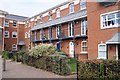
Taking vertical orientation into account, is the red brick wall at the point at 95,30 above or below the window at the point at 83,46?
above

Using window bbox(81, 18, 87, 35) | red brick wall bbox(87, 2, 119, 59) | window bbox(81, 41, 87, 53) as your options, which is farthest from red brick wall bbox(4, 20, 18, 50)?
red brick wall bbox(87, 2, 119, 59)

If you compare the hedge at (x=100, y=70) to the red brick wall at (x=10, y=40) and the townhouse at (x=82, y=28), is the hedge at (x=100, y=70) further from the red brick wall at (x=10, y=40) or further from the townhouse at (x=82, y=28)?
the red brick wall at (x=10, y=40)

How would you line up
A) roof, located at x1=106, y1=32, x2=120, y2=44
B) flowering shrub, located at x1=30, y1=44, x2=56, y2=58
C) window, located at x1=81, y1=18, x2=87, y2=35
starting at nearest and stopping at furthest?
roof, located at x1=106, y1=32, x2=120, y2=44
flowering shrub, located at x1=30, y1=44, x2=56, y2=58
window, located at x1=81, y1=18, x2=87, y2=35

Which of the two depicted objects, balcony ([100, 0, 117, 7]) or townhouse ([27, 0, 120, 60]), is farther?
balcony ([100, 0, 117, 7])

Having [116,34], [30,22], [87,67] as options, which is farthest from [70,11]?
[87,67]

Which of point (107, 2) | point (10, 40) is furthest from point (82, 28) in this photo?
point (10, 40)

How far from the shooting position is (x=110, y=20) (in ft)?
65.3

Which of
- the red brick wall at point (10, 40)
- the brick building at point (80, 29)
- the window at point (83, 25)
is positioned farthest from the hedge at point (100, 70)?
the red brick wall at point (10, 40)

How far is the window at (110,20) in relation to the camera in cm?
1922

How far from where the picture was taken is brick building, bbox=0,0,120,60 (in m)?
19.5

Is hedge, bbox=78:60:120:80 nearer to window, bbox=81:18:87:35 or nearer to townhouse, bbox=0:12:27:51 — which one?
window, bbox=81:18:87:35

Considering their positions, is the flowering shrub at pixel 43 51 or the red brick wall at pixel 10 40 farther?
the red brick wall at pixel 10 40

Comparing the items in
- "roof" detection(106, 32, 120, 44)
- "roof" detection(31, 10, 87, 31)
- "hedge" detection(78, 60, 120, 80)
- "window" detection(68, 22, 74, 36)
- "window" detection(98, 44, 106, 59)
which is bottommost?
"hedge" detection(78, 60, 120, 80)

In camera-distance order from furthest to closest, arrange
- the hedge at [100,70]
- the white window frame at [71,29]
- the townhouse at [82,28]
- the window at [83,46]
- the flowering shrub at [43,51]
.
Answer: the white window frame at [71,29], the window at [83,46], the townhouse at [82,28], the flowering shrub at [43,51], the hedge at [100,70]
